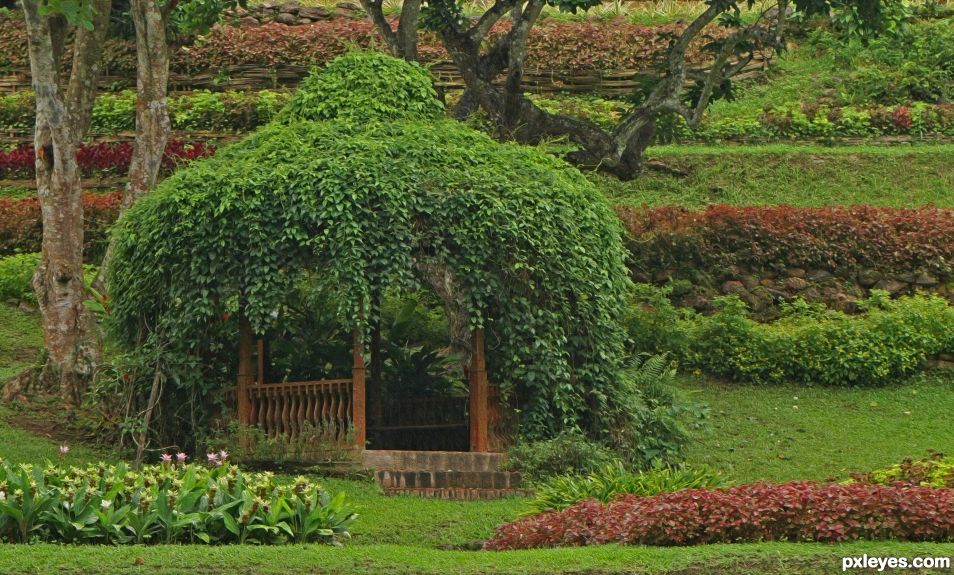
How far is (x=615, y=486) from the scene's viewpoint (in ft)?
42.6

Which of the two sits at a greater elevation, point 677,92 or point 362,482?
point 677,92

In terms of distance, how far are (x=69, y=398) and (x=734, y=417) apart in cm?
735

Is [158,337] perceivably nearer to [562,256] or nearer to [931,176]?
[562,256]

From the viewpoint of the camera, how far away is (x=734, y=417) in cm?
1789

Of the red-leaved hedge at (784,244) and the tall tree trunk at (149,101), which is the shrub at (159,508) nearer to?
the tall tree trunk at (149,101)

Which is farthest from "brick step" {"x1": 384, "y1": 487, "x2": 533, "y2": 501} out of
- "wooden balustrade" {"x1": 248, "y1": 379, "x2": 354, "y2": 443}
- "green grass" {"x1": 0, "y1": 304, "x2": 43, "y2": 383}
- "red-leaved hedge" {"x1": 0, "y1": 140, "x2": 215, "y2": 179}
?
"red-leaved hedge" {"x1": 0, "y1": 140, "x2": 215, "y2": 179}

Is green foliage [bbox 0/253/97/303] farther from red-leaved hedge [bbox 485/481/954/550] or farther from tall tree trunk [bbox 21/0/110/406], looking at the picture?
red-leaved hedge [bbox 485/481/954/550]

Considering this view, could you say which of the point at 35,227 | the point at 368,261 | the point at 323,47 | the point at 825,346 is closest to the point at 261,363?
the point at 368,261

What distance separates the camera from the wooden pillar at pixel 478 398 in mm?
14891

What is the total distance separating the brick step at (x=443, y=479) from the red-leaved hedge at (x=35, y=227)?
895 centimetres

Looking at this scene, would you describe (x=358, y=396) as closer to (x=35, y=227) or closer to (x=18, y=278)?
(x=18, y=278)

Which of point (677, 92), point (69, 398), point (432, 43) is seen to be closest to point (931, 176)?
point (677, 92)

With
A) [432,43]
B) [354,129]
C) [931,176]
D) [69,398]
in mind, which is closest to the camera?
[354,129]

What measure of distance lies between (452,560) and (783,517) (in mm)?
2363
